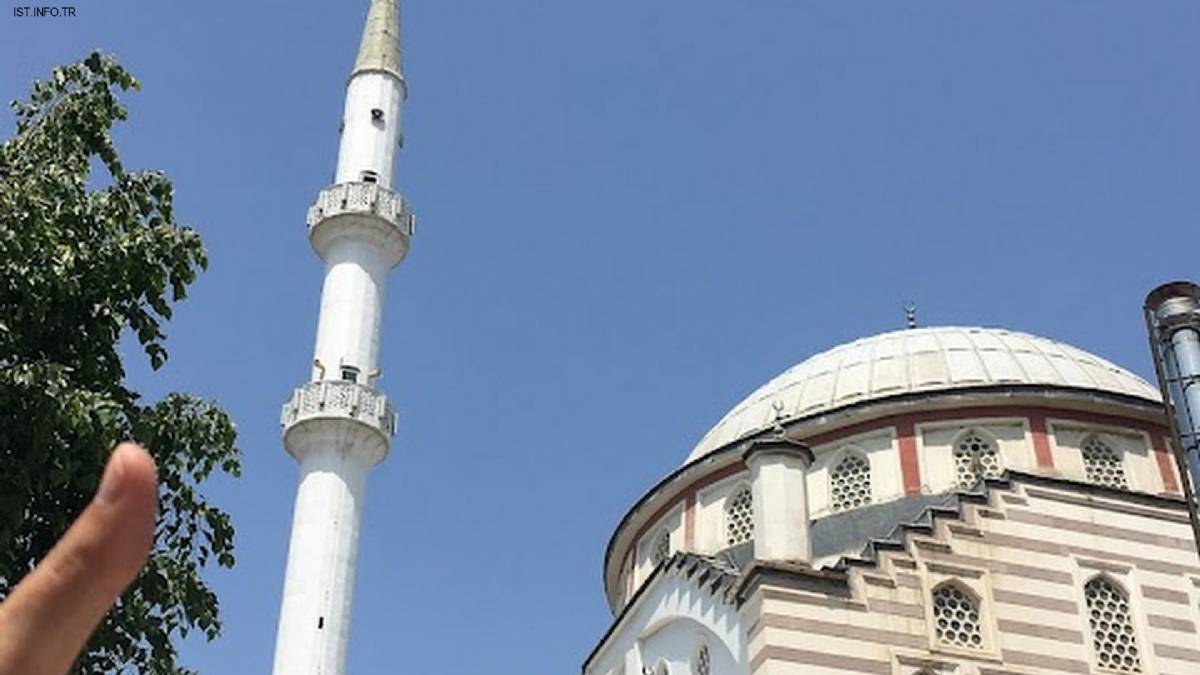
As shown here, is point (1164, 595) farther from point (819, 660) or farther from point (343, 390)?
point (343, 390)

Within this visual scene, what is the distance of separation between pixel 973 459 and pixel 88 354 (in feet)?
48.4

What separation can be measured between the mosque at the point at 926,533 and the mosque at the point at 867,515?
33mm

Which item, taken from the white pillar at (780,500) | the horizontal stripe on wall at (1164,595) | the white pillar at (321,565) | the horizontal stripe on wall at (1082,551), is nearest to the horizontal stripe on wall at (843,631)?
the white pillar at (780,500)

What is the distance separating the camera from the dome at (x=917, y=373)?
2278 cm

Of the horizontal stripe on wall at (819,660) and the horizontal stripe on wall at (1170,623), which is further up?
the horizontal stripe on wall at (1170,623)

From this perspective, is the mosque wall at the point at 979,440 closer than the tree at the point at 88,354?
No

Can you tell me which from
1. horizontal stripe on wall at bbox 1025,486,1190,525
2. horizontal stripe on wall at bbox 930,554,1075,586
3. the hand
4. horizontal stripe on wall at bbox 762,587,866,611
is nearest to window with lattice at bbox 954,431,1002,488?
horizontal stripe on wall at bbox 1025,486,1190,525

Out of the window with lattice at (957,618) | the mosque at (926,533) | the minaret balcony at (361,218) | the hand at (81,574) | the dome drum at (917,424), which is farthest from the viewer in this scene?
the minaret balcony at (361,218)

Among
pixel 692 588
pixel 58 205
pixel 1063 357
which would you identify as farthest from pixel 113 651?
pixel 1063 357

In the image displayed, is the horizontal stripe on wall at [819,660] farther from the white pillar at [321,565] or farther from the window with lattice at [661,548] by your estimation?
the white pillar at [321,565]

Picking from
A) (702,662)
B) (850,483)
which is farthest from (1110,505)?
(702,662)

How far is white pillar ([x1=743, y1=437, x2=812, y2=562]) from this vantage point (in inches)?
677

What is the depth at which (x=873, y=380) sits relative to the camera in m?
23.2

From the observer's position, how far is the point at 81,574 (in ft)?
4.90
